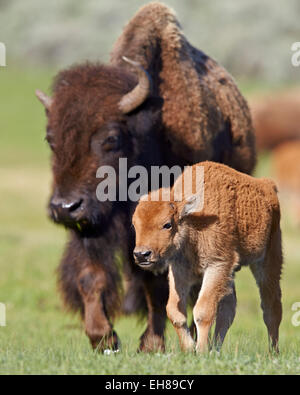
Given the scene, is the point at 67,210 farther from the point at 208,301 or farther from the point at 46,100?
the point at 208,301

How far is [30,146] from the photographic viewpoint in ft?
116

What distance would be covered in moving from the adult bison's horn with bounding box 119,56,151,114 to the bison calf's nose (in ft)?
7.47

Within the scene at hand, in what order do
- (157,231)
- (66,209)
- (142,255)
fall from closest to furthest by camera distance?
1. (142,255)
2. (157,231)
3. (66,209)

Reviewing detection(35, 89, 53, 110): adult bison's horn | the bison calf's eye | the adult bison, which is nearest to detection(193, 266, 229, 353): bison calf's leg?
the bison calf's eye

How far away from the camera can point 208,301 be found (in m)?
5.75

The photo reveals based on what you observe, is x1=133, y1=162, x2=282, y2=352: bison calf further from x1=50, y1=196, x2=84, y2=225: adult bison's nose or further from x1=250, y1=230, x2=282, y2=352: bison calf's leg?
x1=50, y1=196, x2=84, y2=225: adult bison's nose

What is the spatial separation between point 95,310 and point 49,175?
21.8m

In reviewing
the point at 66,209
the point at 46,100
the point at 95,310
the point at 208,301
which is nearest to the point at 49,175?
the point at 46,100

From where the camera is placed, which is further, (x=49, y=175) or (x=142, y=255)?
(x=49, y=175)

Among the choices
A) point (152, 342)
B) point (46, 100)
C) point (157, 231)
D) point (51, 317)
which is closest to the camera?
point (157, 231)

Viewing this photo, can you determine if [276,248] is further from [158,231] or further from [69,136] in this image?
[69,136]

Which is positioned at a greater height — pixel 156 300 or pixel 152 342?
pixel 156 300

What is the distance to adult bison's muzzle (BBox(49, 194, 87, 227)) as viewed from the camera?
678 cm
